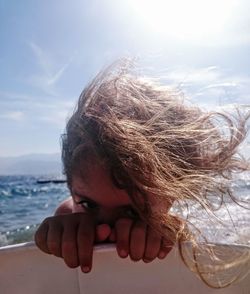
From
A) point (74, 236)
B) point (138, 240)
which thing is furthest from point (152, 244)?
point (74, 236)

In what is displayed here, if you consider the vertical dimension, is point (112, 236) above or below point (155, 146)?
below

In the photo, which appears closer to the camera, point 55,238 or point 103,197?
point 55,238

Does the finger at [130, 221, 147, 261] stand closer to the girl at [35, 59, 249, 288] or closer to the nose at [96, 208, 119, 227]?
the girl at [35, 59, 249, 288]

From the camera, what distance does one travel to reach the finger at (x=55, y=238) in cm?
70

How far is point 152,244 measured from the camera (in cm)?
69

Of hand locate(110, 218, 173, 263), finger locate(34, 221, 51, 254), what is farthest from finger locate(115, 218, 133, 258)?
finger locate(34, 221, 51, 254)

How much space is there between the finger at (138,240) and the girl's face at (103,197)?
0.30 ft

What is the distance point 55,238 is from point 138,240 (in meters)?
0.14

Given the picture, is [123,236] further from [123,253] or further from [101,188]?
[101,188]

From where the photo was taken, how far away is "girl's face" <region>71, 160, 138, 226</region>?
792 mm

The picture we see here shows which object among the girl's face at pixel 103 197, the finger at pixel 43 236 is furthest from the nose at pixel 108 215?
the finger at pixel 43 236

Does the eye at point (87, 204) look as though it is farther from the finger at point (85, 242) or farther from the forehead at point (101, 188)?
the finger at point (85, 242)

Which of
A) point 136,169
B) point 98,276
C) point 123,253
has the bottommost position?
point 98,276

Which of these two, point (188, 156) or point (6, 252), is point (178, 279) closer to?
point (188, 156)
